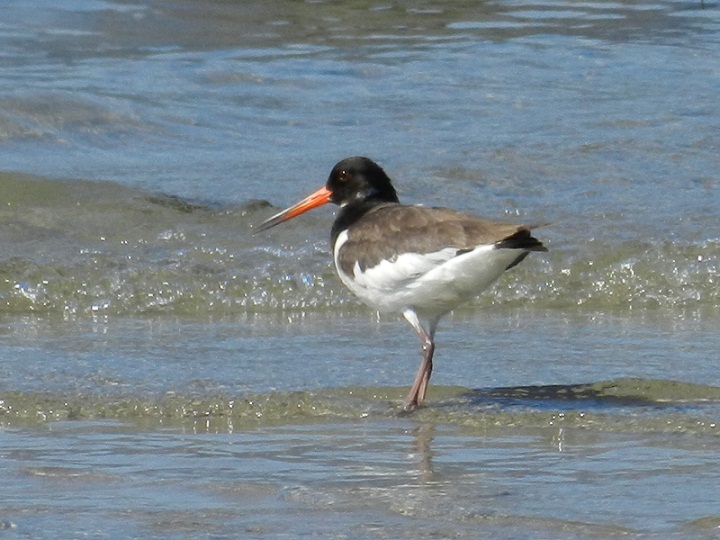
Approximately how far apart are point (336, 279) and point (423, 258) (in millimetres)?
2185

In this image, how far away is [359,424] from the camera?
5203mm

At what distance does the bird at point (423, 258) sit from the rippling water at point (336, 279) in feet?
0.99

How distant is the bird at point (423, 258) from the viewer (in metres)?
5.39

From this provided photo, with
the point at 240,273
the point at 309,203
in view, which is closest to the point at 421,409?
the point at 309,203

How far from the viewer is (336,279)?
25.3 feet

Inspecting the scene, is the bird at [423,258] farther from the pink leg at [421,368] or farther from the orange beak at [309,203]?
the orange beak at [309,203]

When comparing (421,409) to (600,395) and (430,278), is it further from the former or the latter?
(600,395)

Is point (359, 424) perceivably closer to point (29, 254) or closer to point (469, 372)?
point (469, 372)

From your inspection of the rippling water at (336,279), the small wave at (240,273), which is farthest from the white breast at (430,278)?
the small wave at (240,273)

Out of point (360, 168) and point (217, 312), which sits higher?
point (360, 168)

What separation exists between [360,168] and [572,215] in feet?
8.85

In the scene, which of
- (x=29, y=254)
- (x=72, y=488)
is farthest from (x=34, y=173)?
(x=72, y=488)

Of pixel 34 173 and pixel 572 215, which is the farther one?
pixel 34 173

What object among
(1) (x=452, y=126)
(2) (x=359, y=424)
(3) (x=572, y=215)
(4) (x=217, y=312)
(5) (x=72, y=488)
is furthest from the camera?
(1) (x=452, y=126)
